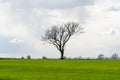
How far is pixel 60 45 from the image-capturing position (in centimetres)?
14125

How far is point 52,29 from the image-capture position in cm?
14662

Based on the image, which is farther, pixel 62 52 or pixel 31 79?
pixel 62 52

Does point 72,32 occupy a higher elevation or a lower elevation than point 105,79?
higher

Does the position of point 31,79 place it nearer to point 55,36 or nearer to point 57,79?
point 57,79

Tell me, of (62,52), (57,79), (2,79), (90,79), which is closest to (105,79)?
(90,79)

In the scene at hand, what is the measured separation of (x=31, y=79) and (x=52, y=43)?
107 m

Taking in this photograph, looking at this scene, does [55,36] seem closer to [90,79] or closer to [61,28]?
[61,28]

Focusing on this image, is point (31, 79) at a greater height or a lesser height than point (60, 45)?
lesser

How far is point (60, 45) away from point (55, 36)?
14.0 ft

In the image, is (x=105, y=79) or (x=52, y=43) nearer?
(x=105, y=79)

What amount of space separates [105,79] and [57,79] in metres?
4.13

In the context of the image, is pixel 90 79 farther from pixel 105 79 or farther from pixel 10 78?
pixel 10 78

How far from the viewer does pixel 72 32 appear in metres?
144

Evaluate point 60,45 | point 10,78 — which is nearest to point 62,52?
point 60,45
